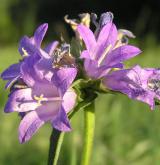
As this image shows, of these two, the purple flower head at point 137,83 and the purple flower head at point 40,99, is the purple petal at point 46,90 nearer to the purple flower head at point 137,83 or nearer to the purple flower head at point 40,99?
the purple flower head at point 40,99

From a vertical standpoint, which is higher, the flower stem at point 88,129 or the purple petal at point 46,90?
the purple petal at point 46,90

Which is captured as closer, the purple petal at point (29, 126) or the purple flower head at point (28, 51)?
the purple petal at point (29, 126)

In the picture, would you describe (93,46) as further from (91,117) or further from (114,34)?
(91,117)

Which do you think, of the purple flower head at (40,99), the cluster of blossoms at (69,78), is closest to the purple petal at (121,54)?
the cluster of blossoms at (69,78)

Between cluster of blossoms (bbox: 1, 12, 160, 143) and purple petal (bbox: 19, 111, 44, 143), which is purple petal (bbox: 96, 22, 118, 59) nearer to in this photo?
cluster of blossoms (bbox: 1, 12, 160, 143)

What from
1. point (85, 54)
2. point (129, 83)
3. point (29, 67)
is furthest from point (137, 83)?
point (29, 67)
